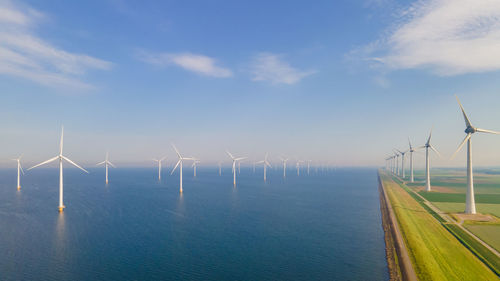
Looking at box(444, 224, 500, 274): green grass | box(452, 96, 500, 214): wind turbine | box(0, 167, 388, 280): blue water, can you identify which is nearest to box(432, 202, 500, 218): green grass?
box(452, 96, 500, 214): wind turbine

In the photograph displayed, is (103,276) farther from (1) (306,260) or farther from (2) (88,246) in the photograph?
(1) (306,260)

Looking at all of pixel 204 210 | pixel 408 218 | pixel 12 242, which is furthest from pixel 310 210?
pixel 12 242

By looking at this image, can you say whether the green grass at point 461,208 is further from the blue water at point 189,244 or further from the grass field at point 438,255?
the blue water at point 189,244

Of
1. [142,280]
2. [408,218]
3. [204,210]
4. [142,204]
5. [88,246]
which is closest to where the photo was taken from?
[142,280]

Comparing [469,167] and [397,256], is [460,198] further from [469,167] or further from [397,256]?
[397,256]

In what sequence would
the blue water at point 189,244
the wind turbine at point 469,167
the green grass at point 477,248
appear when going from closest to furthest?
the green grass at point 477,248
the blue water at point 189,244
the wind turbine at point 469,167

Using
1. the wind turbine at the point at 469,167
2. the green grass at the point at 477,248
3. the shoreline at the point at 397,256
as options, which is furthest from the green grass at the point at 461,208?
the shoreline at the point at 397,256

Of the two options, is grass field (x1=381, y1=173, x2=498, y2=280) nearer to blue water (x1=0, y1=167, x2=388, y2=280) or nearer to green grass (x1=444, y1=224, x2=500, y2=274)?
green grass (x1=444, y1=224, x2=500, y2=274)
